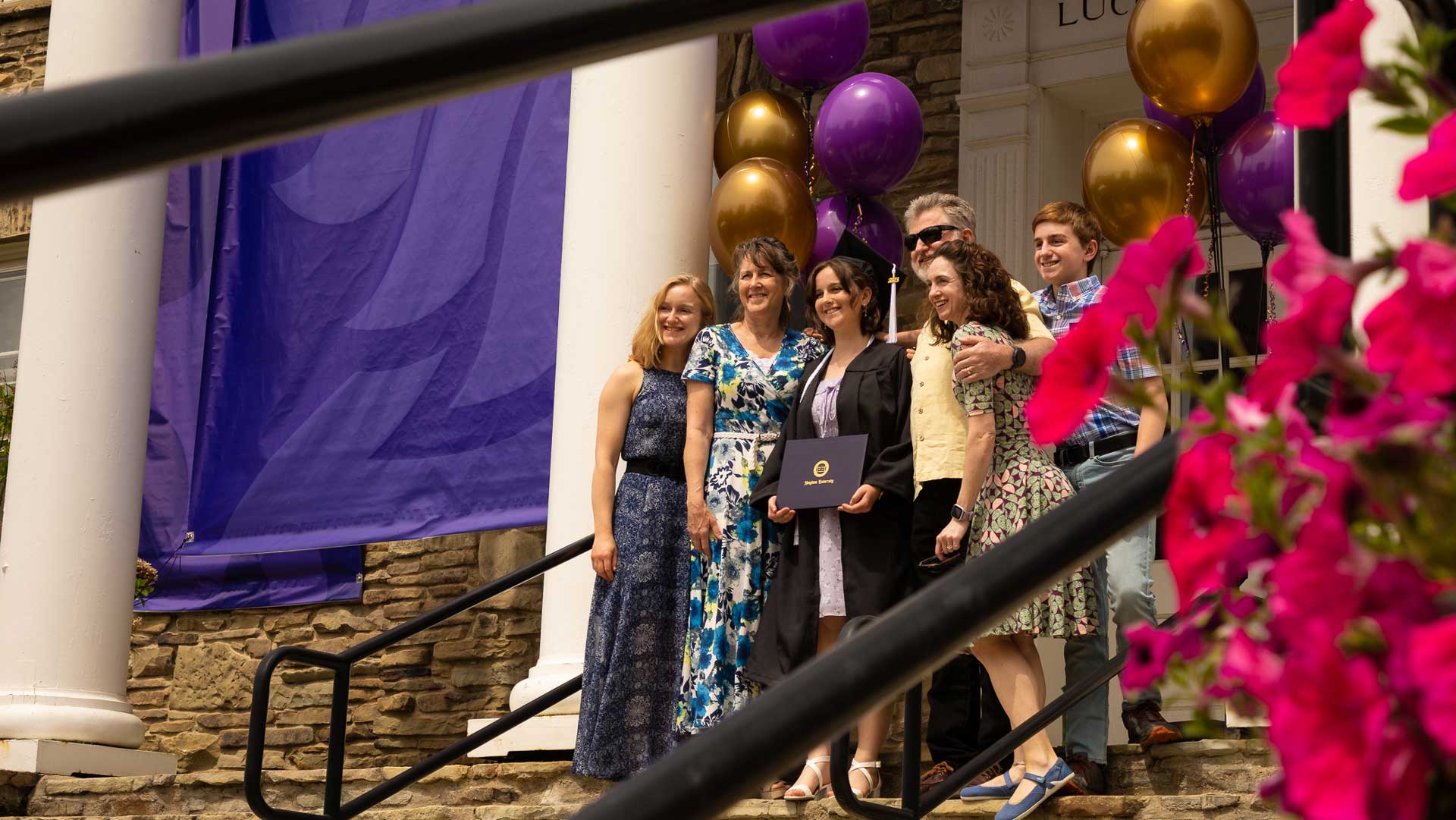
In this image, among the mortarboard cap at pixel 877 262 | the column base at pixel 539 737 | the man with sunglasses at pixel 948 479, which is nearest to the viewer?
the man with sunglasses at pixel 948 479

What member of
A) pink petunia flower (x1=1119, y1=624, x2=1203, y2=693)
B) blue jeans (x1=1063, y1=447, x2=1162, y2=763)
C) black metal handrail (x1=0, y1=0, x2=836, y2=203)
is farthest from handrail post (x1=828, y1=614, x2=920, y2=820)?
pink petunia flower (x1=1119, y1=624, x2=1203, y2=693)

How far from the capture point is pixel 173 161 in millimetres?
728

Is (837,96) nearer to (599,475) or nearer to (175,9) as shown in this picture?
(599,475)

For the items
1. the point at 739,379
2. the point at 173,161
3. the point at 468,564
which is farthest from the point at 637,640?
the point at 173,161

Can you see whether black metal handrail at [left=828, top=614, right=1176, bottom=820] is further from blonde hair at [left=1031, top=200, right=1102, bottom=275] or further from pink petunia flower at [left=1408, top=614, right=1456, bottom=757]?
pink petunia flower at [left=1408, top=614, right=1456, bottom=757]

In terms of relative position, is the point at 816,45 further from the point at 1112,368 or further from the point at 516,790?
the point at 516,790

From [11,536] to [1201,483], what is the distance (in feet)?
20.4

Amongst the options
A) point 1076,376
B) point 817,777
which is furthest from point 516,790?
point 1076,376

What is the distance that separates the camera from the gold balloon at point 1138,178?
520 cm

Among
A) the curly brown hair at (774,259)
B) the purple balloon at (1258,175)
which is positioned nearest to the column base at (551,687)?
the curly brown hair at (774,259)

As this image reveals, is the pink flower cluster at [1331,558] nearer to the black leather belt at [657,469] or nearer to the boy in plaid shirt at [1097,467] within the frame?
the boy in plaid shirt at [1097,467]

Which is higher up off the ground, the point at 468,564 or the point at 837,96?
the point at 837,96

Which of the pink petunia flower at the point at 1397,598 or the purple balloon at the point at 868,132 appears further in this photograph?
the purple balloon at the point at 868,132

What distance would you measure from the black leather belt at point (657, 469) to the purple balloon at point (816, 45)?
172 centimetres
